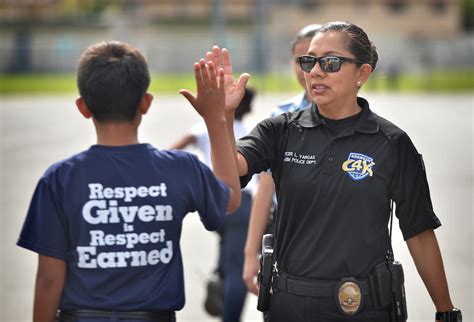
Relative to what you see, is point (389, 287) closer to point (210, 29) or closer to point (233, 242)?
point (233, 242)

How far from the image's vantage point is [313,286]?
3543 millimetres

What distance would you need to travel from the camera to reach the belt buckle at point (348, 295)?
→ 137 inches

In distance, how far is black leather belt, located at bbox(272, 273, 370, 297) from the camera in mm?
3518

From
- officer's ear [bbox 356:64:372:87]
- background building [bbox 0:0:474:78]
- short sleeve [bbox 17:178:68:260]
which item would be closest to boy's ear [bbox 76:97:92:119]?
short sleeve [bbox 17:178:68:260]

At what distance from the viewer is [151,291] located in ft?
10.4

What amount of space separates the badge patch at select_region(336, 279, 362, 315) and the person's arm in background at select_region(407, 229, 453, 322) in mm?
342

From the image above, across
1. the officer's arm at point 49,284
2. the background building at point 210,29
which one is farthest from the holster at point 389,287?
the background building at point 210,29

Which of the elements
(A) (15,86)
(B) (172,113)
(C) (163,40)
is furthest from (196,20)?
(B) (172,113)

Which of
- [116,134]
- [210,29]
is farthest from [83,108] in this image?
[210,29]

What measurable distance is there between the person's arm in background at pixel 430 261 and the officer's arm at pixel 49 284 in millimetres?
1361

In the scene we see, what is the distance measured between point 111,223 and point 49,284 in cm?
28

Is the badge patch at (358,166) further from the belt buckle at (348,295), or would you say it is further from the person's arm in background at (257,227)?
the person's arm in background at (257,227)

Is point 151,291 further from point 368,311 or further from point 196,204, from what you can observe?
point 368,311

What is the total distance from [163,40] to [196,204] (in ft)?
262
